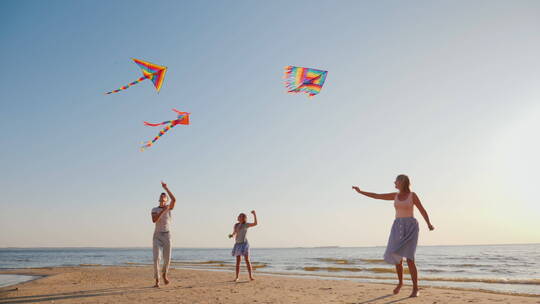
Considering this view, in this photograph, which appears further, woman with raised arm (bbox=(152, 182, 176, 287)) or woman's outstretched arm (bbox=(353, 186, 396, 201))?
woman with raised arm (bbox=(152, 182, 176, 287))

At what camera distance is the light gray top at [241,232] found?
1030 centimetres

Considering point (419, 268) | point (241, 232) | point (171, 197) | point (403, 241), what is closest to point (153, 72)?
point (171, 197)

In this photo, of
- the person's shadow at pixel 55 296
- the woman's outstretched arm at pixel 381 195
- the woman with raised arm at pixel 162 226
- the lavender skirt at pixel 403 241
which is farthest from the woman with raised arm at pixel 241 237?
the lavender skirt at pixel 403 241

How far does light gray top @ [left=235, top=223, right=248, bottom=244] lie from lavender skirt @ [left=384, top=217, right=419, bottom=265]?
4690mm

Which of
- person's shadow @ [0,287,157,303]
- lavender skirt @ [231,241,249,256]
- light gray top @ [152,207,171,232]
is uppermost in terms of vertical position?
light gray top @ [152,207,171,232]

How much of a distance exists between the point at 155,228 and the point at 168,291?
1.51 m

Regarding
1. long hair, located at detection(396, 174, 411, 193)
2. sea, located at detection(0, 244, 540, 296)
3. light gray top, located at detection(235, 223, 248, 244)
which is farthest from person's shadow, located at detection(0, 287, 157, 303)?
long hair, located at detection(396, 174, 411, 193)

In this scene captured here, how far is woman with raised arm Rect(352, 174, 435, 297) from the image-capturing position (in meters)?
6.46

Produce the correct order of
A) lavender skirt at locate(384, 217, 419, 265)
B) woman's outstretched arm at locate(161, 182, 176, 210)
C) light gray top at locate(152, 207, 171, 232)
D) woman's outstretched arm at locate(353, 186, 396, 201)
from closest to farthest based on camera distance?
1. lavender skirt at locate(384, 217, 419, 265)
2. woman's outstretched arm at locate(353, 186, 396, 201)
3. woman's outstretched arm at locate(161, 182, 176, 210)
4. light gray top at locate(152, 207, 171, 232)

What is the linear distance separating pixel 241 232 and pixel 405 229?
514 cm

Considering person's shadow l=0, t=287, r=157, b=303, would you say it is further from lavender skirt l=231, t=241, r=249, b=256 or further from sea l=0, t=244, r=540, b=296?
sea l=0, t=244, r=540, b=296

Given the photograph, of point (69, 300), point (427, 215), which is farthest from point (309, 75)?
point (69, 300)

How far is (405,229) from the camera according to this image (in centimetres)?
657

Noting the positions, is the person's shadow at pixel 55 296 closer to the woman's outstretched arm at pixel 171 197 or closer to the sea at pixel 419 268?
the woman's outstretched arm at pixel 171 197
